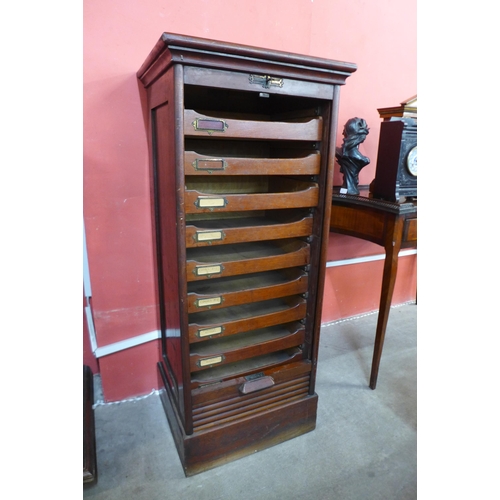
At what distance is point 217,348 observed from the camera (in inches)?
50.3

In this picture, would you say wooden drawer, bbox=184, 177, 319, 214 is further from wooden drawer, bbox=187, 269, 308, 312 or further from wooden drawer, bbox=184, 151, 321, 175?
wooden drawer, bbox=187, 269, 308, 312

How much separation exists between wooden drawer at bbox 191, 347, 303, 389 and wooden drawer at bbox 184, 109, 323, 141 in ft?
2.67

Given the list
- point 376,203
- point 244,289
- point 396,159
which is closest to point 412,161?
point 396,159

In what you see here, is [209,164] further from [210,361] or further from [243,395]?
[243,395]

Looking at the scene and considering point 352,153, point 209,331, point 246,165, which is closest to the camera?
point 246,165

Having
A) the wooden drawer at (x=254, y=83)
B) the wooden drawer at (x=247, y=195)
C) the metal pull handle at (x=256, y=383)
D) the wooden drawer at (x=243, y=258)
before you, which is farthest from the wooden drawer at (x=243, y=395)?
the wooden drawer at (x=254, y=83)

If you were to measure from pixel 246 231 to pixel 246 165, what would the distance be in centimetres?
21

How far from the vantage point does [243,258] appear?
1225mm

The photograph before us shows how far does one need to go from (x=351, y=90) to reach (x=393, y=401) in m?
1.61

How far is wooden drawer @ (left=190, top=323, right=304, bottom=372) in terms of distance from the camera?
3.94 feet

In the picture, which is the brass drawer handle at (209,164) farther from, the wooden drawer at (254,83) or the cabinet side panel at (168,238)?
the wooden drawer at (254,83)

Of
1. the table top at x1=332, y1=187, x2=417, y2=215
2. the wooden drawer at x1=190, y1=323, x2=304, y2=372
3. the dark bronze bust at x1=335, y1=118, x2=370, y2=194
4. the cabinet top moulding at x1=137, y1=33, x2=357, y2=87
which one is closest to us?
the cabinet top moulding at x1=137, y1=33, x2=357, y2=87

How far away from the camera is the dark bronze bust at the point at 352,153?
5.38 feet

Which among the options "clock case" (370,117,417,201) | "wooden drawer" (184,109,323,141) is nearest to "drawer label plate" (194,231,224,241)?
"wooden drawer" (184,109,323,141)
